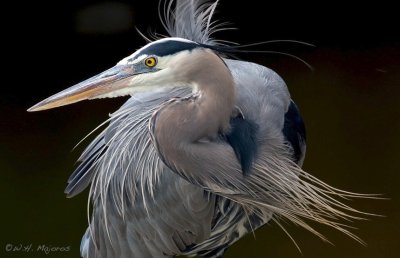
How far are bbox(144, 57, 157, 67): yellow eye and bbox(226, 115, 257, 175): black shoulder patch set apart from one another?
0.25m

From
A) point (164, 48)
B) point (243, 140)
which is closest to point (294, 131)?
point (243, 140)

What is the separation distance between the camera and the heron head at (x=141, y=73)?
5.78 feet

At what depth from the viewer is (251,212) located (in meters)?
2.19

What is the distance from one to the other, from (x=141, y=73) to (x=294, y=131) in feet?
1.85

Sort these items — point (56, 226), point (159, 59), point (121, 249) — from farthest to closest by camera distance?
1. point (56, 226)
2. point (121, 249)
3. point (159, 59)

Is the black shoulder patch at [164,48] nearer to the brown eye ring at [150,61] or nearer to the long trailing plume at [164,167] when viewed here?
the brown eye ring at [150,61]

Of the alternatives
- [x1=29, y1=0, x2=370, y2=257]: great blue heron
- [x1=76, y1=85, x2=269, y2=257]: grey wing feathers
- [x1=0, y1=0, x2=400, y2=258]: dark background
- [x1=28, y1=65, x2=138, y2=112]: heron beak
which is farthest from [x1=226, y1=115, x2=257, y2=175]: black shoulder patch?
[x1=0, y1=0, x2=400, y2=258]: dark background

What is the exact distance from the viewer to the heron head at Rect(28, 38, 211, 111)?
1762 millimetres

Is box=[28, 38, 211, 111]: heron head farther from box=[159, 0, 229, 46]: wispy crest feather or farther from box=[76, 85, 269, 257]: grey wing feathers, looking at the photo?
box=[159, 0, 229, 46]: wispy crest feather

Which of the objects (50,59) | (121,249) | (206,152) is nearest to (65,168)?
(50,59)

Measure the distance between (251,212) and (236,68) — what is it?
37 cm

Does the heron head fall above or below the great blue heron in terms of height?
above

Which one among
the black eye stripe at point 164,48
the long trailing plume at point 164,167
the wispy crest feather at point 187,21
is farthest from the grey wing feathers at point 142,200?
the black eye stripe at point 164,48

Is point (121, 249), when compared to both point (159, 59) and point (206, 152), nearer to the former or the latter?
point (206, 152)
